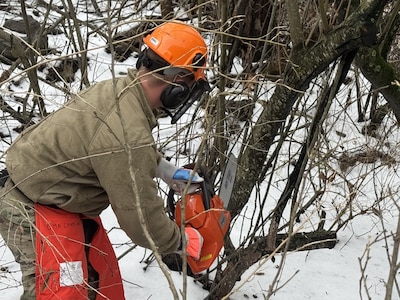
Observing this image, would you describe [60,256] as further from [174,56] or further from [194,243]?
[174,56]

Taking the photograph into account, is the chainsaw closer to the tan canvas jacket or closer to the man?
the man

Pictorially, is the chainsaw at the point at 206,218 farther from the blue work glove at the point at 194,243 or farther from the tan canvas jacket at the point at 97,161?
the tan canvas jacket at the point at 97,161

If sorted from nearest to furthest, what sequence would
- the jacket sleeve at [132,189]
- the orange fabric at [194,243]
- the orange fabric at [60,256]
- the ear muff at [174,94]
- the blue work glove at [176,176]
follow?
1. the jacket sleeve at [132,189]
2. the ear muff at [174,94]
3. the orange fabric at [60,256]
4. the orange fabric at [194,243]
5. the blue work glove at [176,176]

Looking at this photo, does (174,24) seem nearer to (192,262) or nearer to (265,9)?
(192,262)

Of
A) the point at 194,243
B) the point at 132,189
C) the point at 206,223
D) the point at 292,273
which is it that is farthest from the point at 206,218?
the point at 292,273

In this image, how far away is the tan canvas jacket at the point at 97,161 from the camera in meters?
2.12

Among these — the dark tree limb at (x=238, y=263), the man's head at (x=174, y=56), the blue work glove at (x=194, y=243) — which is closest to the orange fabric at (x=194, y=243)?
the blue work glove at (x=194, y=243)

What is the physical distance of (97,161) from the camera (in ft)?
7.02

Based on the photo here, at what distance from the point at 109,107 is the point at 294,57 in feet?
3.77

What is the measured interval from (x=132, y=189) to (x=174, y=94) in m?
0.44

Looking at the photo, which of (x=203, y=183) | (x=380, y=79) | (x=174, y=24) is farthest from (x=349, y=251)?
(x=174, y=24)

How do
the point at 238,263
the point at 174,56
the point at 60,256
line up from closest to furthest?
the point at 174,56, the point at 60,256, the point at 238,263

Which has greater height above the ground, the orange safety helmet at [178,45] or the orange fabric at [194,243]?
the orange safety helmet at [178,45]

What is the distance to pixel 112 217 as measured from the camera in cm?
430
